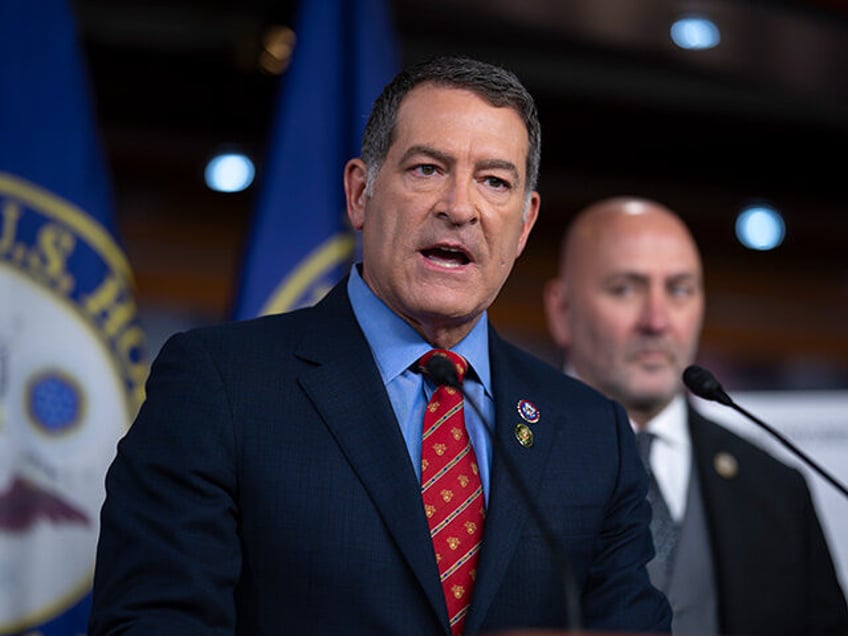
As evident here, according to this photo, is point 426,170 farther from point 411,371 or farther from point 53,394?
point 53,394

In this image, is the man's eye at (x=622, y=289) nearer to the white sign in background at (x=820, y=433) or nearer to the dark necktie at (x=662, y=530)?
the dark necktie at (x=662, y=530)

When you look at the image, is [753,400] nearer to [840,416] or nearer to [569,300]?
[840,416]

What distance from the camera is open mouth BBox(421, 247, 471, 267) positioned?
1580mm

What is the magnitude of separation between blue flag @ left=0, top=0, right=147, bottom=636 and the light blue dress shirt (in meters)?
0.96

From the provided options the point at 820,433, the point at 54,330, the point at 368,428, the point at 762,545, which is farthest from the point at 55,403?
the point at 820,433

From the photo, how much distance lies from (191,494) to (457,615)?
0.36 meters

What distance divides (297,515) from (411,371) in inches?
11.0

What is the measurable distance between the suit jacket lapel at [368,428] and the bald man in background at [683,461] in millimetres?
1004

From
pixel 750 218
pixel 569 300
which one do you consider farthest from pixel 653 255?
pixel 750 218

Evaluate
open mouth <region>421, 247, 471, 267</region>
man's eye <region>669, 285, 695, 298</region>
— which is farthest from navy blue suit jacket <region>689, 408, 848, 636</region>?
open mouth <region>421, 247, 471, 267</region>

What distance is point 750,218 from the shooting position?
6125mm

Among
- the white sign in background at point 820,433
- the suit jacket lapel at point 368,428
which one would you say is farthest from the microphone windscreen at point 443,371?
the white sign in background at point 820,433

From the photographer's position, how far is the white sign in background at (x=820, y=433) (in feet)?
10.8

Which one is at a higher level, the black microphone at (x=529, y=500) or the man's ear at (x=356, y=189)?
the man's ear at (x=356, y=189)
